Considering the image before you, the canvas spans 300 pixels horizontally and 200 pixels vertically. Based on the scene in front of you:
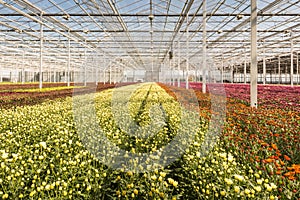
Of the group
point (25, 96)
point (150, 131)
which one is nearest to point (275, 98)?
point (150, 131)

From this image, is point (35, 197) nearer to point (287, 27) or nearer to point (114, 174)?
point (114, 174)

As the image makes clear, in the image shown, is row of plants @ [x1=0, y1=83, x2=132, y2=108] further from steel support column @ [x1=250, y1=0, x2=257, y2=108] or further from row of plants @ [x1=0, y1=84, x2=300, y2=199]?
steel support column @ [x1=250, y1=0, x2=257, y2=108]

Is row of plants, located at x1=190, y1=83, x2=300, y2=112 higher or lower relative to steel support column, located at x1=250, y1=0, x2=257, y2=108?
lower

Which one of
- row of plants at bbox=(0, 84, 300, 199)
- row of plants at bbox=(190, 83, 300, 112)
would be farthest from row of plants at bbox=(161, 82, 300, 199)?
row of plants at bbox=(190, 83, 300, 112)

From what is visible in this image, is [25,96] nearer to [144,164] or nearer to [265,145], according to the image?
[144,164]

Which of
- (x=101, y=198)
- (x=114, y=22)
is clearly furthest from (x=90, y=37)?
(x=101, y=198)

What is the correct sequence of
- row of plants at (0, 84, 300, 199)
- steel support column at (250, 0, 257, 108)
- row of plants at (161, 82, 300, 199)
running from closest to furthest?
row of plants at (0, 84, 300, 199), row of plants at (161, 82, 300, 199), steel support column at (250, 0, 257, 108)

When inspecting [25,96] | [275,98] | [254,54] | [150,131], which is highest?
[254,54]

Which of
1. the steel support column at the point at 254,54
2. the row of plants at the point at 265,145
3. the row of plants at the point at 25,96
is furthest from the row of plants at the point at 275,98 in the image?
the row of plants at the point at 25,96

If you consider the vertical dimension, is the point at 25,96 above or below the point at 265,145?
above

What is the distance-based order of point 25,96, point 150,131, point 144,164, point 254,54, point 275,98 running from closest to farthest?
1. point 144,164
2. point 150,131
3. point 254,54
4. point 275,98
5. point 25,96

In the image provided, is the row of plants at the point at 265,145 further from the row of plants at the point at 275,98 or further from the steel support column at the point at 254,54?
the steel support column at the point at 254,54

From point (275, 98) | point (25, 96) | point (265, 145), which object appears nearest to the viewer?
point (265, 145)

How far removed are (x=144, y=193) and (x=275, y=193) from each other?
1033 mm
